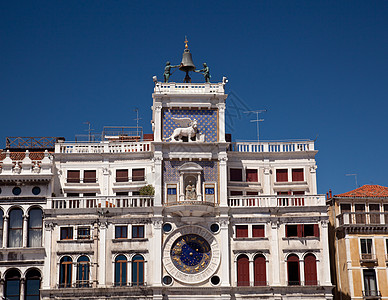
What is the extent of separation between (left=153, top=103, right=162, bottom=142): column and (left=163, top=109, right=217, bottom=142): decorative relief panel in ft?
1.71

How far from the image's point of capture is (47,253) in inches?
2527

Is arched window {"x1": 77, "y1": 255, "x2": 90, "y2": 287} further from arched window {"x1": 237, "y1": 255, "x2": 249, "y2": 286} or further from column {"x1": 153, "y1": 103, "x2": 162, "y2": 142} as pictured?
arched window {"x1": 237, "y1": 255, "x2": 249, "y2": 286}

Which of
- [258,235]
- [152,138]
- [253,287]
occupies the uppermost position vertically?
[152,138]

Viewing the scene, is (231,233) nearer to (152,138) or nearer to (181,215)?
(181,215)

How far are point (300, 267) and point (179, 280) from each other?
10.9 metres

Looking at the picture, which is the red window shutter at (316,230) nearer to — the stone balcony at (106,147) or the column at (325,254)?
the column at (325,254)

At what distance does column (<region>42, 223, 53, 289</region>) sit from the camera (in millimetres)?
63562

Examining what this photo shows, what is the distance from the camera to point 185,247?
6512cm

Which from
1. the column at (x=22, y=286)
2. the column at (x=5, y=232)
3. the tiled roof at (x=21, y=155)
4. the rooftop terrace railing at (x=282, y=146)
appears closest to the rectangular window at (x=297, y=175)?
the rooftop terrace railing at (x=282, y=146)

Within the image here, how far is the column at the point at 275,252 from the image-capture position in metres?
64.6

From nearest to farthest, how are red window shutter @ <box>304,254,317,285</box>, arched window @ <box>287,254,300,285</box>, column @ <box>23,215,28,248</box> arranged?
column @ <box>23,215,28,248</box>
red window shutter @ <box>304,254,317,285</box>
arched window @ <box>287,254,300,285</box>

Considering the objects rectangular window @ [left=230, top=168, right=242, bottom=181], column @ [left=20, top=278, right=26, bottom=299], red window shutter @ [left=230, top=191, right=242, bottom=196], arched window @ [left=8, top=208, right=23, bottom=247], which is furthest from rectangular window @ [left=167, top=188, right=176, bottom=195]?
column @ [left=20, top=278, right=26, bottom=299]

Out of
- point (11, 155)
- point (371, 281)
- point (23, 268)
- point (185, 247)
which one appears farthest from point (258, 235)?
point (11, 155)

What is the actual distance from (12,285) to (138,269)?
11.2m
